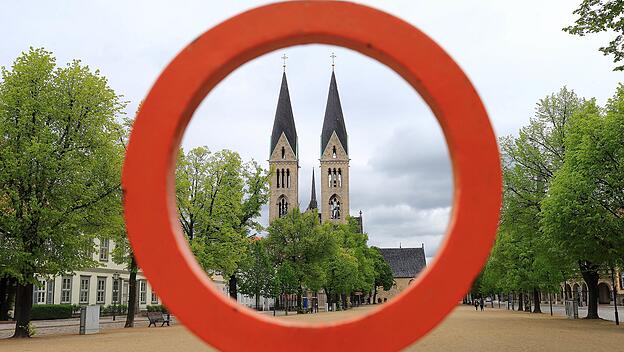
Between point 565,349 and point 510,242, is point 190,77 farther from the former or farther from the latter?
point 510,242

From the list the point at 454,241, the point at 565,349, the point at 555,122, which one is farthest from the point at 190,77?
the point at 555,122

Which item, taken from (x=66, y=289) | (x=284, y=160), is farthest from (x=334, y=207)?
(x=66, y=289)

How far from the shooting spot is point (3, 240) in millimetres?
22422

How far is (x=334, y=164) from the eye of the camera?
307 ft

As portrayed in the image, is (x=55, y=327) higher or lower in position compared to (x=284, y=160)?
lower

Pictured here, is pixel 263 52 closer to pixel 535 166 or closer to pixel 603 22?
pixel 603 22

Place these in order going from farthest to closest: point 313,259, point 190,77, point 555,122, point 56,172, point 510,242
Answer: point 313,259, point 510,242, point 555,122, point 56,172, point 190,77

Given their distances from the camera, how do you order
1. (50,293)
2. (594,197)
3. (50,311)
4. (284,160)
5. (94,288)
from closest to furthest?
(594,197)
(50,311)
(50,293)
(94,288)
(284,160)

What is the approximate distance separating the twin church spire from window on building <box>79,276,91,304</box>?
4705 centimetres

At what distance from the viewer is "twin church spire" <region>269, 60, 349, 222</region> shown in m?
92.1

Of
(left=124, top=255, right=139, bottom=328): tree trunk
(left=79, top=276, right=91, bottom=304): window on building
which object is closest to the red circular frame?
(left=124, top=255, right=139, bottom=328): tree trunk

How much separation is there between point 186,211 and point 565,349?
21.7 m

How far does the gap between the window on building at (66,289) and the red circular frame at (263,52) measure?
42112mm

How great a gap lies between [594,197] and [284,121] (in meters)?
69.8
